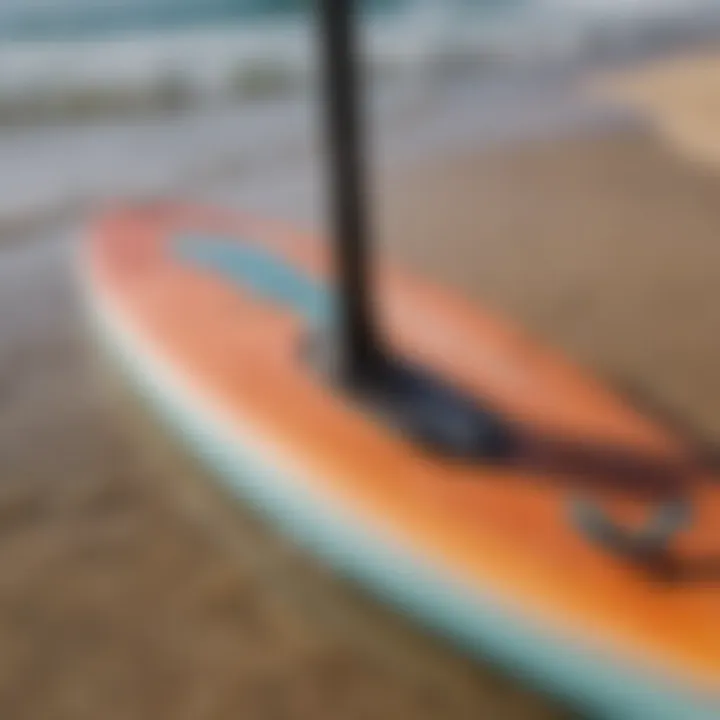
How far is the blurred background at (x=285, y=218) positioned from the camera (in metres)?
0.69

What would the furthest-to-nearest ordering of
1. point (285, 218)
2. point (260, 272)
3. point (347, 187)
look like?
point (285, 218) < point (260, 272) < point (347, 187)

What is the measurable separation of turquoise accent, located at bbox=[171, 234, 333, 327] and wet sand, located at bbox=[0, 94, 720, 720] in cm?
13

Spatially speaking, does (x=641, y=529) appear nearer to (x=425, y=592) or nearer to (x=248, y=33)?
(x=425, y=592)

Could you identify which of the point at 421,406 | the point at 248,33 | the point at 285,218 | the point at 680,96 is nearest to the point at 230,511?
the point at 421,406

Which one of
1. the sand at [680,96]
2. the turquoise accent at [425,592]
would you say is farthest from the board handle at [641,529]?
the sand at [680,96]

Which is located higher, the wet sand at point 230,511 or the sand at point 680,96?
the wet sand at point 230,511

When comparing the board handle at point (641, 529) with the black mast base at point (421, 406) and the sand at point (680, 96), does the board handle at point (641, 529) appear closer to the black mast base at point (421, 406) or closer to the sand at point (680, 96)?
the black mast base at point (421, 406)

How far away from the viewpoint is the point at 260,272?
1.01 meters

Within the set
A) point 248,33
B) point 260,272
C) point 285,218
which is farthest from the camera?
point 248,33

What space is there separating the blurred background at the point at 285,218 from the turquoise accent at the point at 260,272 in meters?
0.13

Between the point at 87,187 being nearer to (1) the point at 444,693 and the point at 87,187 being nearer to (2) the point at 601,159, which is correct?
(2) the point at 601,159

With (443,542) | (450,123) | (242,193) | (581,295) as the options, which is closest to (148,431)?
(443,542)

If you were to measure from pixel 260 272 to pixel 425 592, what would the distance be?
1.32 feet

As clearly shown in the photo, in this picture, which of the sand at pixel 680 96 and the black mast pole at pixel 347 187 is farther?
the sand at pixel 680 96
